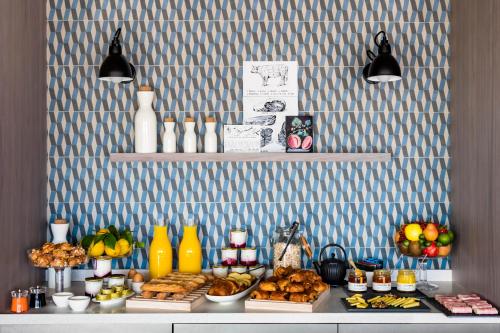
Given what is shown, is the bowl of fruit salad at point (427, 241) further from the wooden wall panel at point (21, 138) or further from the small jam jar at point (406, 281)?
the wooden wall panel at point (21, 138)

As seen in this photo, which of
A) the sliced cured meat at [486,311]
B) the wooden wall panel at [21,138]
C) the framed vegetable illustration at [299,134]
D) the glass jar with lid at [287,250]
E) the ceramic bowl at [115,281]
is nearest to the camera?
the sliced cured meat at [486,311]

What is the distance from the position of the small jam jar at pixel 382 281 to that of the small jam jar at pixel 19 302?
5.34 feet

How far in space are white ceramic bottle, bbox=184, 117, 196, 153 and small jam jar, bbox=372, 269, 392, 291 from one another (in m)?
1.13

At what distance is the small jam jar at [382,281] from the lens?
2867 millimetres

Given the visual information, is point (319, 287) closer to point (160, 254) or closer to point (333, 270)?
point (333, 270)

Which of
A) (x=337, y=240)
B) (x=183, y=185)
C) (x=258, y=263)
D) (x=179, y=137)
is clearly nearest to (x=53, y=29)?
(x=179, y=137)

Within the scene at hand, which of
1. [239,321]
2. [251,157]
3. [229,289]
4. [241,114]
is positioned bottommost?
[239,321]

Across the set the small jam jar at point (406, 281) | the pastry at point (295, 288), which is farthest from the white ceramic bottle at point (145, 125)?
the small jam jar at point (406, 281)

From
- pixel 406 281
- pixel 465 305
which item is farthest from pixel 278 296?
pixel 465 305

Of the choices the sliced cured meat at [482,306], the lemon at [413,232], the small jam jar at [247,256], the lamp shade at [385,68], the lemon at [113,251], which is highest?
the lamp shade at [385,68]

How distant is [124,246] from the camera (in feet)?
9.83

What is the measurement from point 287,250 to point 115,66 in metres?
1.28

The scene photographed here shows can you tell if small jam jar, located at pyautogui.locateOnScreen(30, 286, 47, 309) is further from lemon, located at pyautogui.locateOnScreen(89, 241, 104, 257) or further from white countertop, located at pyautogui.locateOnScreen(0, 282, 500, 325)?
lemon, located at pyautogui.locateOnScreen(89, 241, 104, 257)

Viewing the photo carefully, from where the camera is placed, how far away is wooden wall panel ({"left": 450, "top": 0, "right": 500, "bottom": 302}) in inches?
101
